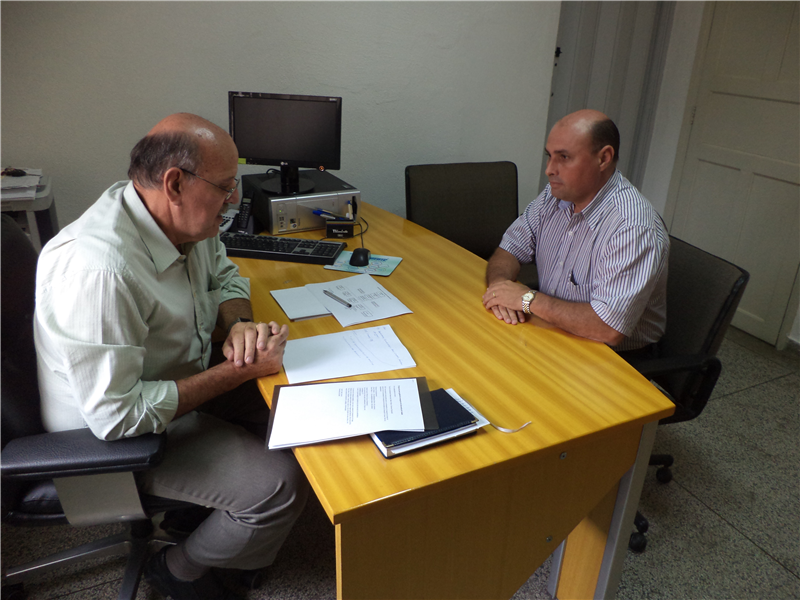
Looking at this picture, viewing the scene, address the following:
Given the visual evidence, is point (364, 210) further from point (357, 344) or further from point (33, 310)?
point (33, 310)

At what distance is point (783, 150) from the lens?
9.63ft

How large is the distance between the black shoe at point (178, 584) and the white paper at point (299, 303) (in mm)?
732

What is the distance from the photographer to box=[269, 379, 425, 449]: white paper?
1.06m

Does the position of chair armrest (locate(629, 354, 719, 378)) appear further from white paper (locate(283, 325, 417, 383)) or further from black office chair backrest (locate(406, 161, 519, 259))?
black office chair backrest (locate(406, 161, 519, 259))

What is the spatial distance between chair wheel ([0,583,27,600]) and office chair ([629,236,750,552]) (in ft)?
5.87

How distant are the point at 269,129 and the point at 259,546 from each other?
4.93ft

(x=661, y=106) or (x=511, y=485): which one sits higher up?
(x=661, y=106)

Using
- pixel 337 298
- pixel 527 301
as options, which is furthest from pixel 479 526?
pixel 337 298

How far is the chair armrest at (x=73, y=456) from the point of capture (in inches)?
41.9

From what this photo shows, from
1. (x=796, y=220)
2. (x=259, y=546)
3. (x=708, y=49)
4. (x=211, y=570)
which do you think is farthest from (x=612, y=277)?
(x=708, y=49)

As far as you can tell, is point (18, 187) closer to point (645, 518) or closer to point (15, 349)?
point (15, 349)

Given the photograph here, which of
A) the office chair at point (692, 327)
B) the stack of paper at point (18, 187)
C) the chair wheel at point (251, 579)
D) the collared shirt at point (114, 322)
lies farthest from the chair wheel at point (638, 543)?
the stack of paper at point (18, 187)

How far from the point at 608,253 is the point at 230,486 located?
1164mm

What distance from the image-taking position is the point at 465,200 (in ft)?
8.45
